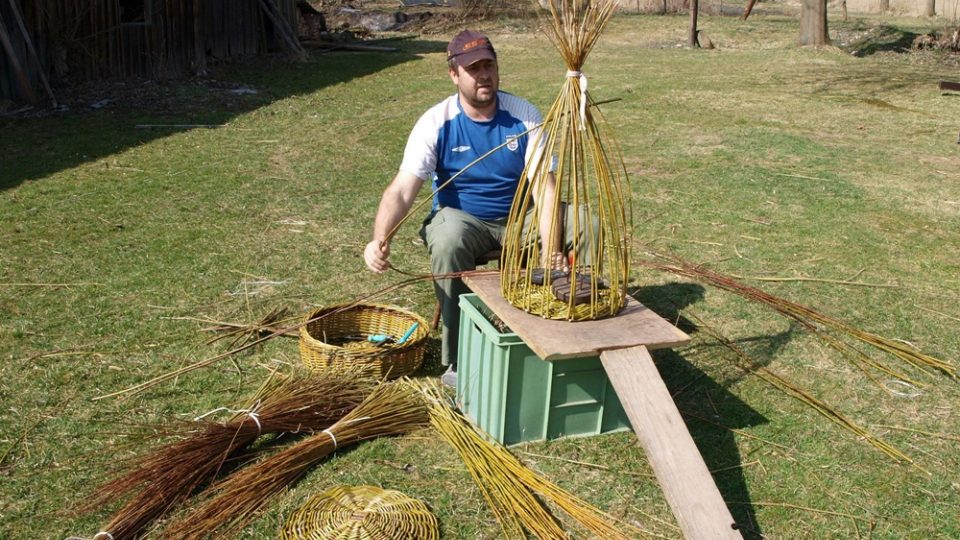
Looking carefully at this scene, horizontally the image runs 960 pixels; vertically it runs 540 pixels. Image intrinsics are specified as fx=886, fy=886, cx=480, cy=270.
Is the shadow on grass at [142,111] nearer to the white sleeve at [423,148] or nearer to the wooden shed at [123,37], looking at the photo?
the wooden shed at [123,37]

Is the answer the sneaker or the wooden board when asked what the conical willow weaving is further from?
the sneaker

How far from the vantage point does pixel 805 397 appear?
3.69 meters

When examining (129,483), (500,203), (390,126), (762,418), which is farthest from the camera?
(390,126)

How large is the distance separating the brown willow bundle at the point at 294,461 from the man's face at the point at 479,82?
123cm

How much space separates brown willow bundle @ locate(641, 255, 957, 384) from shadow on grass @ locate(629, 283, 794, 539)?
17 centimetres

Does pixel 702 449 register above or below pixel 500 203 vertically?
below

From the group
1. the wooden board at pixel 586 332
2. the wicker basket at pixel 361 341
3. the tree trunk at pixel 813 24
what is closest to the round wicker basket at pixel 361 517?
the wooden board at pixel 586 332

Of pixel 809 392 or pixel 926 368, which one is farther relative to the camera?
pixel 926 368

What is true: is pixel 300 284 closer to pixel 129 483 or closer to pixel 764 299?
pixel 129 483

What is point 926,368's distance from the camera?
13.1ft

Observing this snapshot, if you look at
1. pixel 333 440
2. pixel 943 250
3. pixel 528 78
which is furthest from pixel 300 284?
pixel 528 78

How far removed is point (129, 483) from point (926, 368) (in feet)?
11.0

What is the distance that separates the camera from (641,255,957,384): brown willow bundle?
13.1 feet

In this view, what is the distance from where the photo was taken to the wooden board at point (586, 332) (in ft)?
9.70
